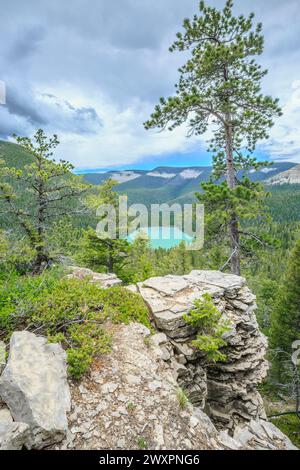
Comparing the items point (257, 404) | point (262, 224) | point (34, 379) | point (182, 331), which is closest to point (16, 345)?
point (34, 379)

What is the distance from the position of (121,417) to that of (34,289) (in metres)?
3.64

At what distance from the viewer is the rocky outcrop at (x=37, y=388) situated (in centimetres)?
327

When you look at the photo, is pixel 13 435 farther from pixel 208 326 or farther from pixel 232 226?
pixel 232 226

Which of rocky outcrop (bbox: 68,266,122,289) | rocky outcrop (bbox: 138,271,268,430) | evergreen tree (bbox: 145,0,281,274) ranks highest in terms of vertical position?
evergreen tree (bbox: 145,0,281,274)

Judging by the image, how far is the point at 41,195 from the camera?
11.2 meters

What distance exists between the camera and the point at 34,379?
3.84 metres

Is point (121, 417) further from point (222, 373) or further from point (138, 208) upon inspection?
point (138, 208)

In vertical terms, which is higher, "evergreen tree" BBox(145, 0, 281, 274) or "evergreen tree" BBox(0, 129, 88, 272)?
"evergreen tree" BBox(145, 0, 281, 274)

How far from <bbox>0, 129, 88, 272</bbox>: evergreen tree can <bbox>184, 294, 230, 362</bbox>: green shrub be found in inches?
281

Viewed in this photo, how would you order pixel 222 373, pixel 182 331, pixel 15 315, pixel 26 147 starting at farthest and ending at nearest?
1. pixel 26 147
2. pixel 222 373
3. pixel 182 331
4. pixel 15 315

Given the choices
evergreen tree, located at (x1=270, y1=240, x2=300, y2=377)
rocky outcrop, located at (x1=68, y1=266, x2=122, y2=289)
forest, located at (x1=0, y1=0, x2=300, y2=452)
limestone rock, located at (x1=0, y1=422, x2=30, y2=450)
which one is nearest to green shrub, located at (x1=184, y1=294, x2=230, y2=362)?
forest, located at (x1=0, y1=0, x2=300, y2=452)

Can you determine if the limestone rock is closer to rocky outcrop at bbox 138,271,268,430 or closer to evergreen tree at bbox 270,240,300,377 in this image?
rocky outcrop at bbox 138,271,268,430

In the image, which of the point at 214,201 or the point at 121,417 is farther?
the point at 214,201

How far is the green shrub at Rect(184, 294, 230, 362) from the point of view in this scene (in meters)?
6.54
